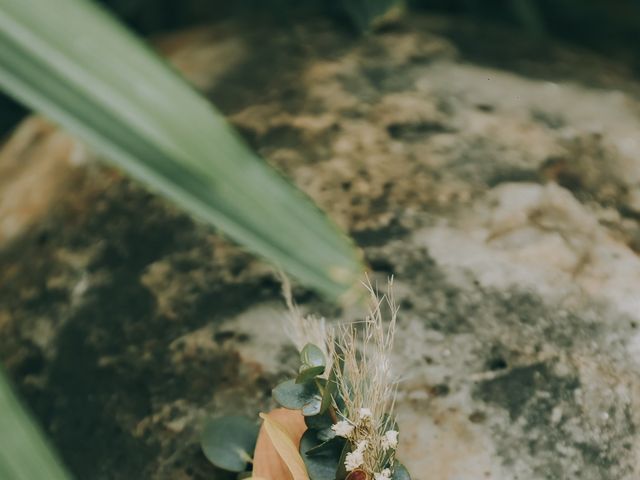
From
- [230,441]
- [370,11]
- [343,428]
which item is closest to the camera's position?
[343,428]

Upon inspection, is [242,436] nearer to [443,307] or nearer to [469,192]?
[443,307]

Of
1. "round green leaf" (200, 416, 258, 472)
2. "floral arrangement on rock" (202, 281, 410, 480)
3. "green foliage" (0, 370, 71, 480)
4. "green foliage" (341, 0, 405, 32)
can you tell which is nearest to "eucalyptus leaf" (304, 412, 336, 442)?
"floral arrangement on rock" (202, 281, 410, 480)

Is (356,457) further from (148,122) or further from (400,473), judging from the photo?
(148,122)

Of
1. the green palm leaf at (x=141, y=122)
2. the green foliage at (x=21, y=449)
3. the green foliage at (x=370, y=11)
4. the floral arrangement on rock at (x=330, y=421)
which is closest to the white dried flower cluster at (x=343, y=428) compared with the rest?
the floral arrangement on rock at (x=330, y=421)

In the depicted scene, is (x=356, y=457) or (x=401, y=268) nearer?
(x=356, y=457)

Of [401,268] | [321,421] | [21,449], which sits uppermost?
[21,449]

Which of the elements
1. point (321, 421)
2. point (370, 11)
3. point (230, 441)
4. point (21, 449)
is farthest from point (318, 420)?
point (370, 11)

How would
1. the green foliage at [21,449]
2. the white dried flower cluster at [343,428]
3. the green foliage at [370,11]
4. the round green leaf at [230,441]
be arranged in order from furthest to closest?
the green foliage at [370,11] < the round green leaf at [230,441] < the white dried flower cluster at [343,428] < the green foliage at [21,449]

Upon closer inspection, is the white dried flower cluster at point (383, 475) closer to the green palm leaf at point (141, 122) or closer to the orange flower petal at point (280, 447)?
the orange flower petal at point (280, 447)
